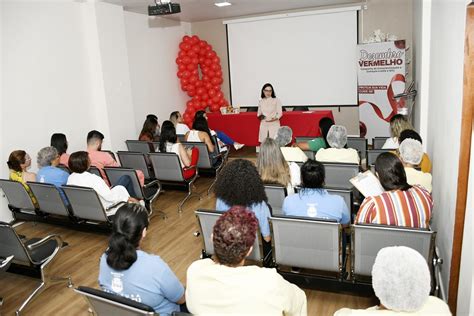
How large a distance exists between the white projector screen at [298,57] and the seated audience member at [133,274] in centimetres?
759

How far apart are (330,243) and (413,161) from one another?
1194mm

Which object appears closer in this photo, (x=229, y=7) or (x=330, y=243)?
(x=330, y=243)

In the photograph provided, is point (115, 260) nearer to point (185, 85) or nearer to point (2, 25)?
point (2, 25)

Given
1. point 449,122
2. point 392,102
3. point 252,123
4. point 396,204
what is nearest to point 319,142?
point 449,122

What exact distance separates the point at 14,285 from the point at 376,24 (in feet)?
26.2

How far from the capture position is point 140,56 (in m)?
8.16

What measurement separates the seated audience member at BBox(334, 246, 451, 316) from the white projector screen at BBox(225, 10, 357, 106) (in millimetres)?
7766

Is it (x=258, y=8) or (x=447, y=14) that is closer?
(x=447, y=14)

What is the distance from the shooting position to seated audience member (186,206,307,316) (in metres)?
1.59

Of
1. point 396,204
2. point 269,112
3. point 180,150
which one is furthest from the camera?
point 269,112

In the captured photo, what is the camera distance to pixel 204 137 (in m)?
5.99

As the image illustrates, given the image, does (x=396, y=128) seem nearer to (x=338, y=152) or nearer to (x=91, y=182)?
(x=338, y=152)

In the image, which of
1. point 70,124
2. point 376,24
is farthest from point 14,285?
point 376,24

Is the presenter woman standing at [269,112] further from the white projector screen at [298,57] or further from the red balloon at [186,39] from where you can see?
the red balloon at [186,39]
